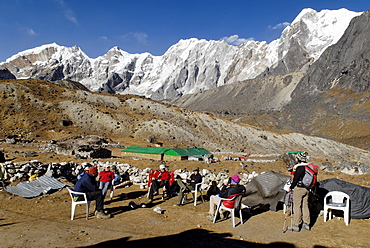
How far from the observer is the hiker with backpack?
7816mm

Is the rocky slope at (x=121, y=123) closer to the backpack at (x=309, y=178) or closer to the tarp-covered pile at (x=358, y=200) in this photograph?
the tarp-covered pile at (x=358, y=200)

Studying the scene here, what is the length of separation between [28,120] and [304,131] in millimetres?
96044

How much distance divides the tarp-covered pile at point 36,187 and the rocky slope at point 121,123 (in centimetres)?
3105

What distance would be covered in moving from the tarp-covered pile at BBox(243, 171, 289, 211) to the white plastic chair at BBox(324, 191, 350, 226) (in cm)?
160

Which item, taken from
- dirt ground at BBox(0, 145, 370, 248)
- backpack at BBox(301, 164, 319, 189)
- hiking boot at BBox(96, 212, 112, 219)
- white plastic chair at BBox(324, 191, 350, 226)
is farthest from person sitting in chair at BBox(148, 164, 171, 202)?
white plastic chair at BBox(324, 191, 350, 226)

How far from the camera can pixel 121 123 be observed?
52.9 metres

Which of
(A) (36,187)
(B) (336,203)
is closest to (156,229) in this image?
(B) (336,203)

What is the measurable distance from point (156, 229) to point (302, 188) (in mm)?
4516

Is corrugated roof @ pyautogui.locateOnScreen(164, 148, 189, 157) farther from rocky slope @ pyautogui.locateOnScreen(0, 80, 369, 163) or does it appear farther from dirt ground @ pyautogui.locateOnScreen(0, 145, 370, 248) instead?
dirt ground @ pyautogui.locateOnScreen(0, 145, 370, 248)

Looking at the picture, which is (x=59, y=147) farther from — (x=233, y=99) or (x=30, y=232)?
(x=233, y=99)

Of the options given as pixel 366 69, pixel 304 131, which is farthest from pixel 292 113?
pixel 366 69

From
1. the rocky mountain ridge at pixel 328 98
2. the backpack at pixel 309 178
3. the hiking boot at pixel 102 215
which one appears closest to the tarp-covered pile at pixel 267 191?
the backpack at pixel 309 178

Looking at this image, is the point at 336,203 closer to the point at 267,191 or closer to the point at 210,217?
the point at 267,191

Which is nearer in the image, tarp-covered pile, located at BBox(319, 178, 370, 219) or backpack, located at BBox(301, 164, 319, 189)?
backpack, located at BBox(301, 164, 319, 189)
